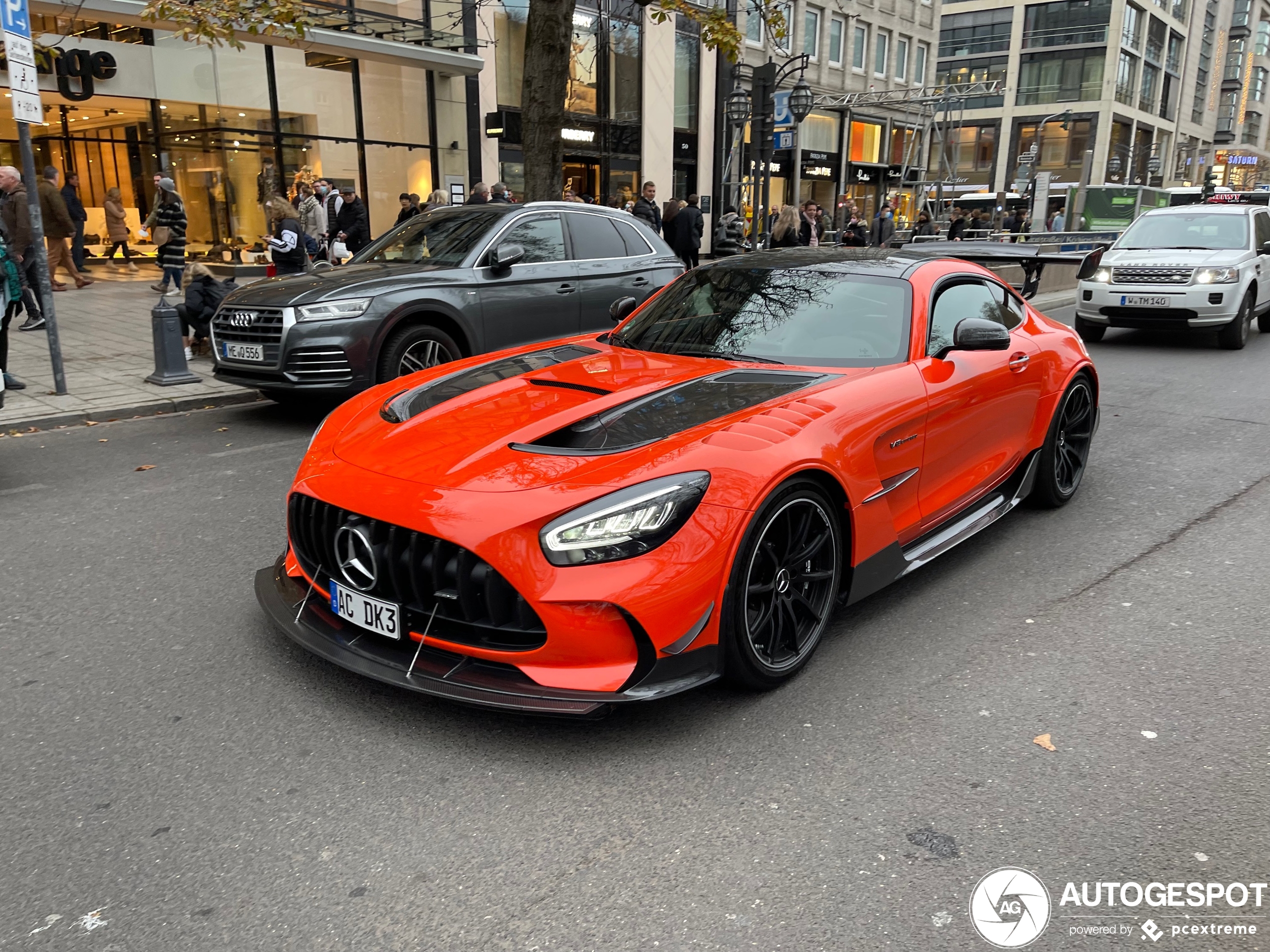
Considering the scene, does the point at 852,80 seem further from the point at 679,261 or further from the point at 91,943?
the point at 91,943

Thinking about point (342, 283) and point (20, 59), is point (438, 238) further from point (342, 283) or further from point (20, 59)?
point (20, 59)

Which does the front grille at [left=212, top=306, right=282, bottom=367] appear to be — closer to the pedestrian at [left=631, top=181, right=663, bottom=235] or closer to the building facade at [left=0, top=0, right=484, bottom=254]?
the pedestrian at [left=631, top=181, right=663, bottom=235]

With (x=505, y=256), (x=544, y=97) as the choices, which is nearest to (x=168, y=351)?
(x=505, y=256)

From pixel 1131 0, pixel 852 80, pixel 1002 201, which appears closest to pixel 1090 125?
pixel 1131 0

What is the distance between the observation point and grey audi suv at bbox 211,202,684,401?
7.35m

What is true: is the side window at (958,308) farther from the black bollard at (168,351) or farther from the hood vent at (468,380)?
the black bollard at (168,351)

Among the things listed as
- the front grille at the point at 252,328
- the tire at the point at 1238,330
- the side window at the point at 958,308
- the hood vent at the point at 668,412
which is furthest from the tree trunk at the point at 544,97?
the tire at the point at 1238,330

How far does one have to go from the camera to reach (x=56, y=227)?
15.3 m

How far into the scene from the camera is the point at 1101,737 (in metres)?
3.15

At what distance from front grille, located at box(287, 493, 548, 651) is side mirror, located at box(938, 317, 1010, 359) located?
7.75 ft

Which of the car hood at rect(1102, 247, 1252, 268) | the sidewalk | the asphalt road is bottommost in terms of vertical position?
the asphalt road

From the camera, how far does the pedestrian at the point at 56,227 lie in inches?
581

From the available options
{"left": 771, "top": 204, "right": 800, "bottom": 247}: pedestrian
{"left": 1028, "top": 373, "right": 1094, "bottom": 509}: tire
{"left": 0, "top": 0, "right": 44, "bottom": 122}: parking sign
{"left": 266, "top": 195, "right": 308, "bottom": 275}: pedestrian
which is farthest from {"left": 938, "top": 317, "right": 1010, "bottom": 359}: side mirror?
{"left": 771, "top": 204, "right": 800, "bottom": 247}: pedestrian

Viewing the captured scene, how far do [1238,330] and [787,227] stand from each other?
7638mm
